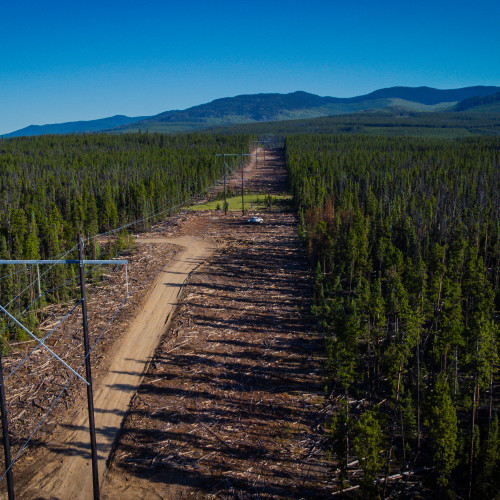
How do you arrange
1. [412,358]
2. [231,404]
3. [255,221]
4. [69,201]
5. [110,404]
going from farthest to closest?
[69,201], [255,221], [412,358], [110,404], [231,404]

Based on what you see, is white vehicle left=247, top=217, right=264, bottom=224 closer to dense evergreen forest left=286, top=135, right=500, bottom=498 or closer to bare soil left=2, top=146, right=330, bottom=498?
dense evergreen forest left=286, top=135, right=500, bottom=498

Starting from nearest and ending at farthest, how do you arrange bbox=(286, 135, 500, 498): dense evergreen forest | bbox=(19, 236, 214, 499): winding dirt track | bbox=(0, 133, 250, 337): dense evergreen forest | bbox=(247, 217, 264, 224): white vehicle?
bbox=(286, 135, 500, 498): dense evergreen forest, bbox=(19, 236, 214, 499): winding dirt track, bbox=(0, 133, 250, 337): dense evergreen forest, bbox=(247, 217, 264, 224): white vehicle

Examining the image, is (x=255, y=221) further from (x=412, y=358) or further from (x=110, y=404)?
(x=110, y=404)

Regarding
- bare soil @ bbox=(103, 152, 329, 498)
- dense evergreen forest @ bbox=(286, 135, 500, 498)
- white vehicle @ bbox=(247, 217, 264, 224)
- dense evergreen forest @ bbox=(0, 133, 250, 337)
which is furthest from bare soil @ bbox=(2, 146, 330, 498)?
white vehicle @ bbox=(247, 217, 264, 224)

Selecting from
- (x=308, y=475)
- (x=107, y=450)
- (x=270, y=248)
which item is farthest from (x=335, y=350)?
(x=270, y=248)

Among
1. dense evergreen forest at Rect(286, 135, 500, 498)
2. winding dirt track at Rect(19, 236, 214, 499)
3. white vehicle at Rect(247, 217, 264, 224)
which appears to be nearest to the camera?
dense evergreen forest at Rect(286, 135, 500, 498)

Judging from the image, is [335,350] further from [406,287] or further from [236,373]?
[406,287]

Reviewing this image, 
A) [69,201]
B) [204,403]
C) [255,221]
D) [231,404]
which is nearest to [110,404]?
[204,403]
